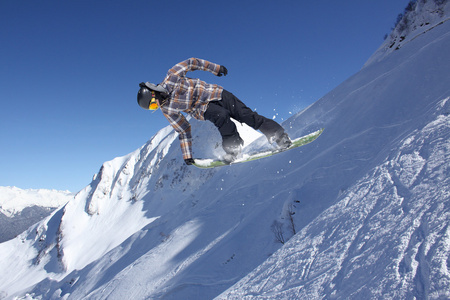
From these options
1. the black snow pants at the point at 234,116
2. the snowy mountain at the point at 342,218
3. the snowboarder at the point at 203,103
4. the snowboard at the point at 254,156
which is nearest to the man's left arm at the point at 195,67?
the snowboarder at the point at 203,103

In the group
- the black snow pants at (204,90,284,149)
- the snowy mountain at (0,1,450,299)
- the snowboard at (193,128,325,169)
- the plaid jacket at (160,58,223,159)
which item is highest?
the plaid jacket at (160,58,223,159)

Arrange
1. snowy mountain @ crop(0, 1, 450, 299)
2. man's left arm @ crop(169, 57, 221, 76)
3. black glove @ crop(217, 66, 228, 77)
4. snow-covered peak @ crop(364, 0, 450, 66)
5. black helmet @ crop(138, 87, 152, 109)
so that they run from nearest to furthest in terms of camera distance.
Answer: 1. snowy mountain @ crop(0, 1, 450, 299)
2. black helmet @ crop(138, 87, 152, 109)
3. man's left arm @ crop(169, 57, 221, 76)
4. black glove @ crop(217, 66, 228, 77)
5. snow-covered peak @ crop(364, 0, 450, 66)

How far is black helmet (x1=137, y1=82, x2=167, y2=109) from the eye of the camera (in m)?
4.25

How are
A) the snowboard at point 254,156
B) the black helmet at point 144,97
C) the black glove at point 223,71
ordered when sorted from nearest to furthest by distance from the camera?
the black helmet at point 144,97 → the black glove at point 223,71 → the snowboard at point 254,156

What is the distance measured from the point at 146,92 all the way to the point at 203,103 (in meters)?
1.09

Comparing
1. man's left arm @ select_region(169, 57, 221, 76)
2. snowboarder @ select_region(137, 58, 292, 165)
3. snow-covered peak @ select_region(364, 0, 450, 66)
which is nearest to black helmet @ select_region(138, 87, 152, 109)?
snowboarder @ select_region(137, 58, 292, 165)

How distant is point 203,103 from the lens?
4.75m

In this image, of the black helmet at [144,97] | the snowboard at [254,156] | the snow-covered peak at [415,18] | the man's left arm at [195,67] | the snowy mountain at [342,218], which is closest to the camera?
the snowy mountain at [342,218]

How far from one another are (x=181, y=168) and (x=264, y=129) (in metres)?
47.2

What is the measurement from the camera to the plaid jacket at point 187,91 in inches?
179

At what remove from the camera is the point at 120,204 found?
57656mm

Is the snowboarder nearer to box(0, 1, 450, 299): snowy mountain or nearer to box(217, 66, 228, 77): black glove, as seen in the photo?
box(217, 66, 228, 77): black glove

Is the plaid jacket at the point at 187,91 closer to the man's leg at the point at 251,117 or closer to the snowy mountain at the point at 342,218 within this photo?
the man's leg at the point at 251,117

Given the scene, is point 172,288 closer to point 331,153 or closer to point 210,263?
point 210,263
